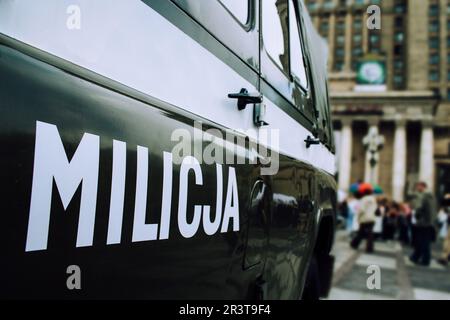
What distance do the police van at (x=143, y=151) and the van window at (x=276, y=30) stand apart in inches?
0.7

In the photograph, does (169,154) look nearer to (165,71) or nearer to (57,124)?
(165,71)

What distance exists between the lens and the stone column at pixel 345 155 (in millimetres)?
53500

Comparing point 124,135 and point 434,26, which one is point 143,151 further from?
point 434,26

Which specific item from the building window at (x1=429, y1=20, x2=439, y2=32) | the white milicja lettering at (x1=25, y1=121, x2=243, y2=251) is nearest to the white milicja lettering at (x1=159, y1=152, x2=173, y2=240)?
the white milicja lettering at (x1=25, y1=121, x2=243, y2=251)

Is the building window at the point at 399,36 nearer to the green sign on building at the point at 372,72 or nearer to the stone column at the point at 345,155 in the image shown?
the green sign on building at the point at 372,72

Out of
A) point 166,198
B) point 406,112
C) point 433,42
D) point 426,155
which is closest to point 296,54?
point 166,198

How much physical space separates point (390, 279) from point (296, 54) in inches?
230

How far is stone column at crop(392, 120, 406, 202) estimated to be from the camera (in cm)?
5266

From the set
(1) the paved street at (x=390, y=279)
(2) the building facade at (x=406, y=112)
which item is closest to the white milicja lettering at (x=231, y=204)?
(1) the paved street at (x=390, y=279)

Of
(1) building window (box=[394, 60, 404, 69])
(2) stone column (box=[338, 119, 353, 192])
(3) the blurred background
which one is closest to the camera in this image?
(3) the blurred background

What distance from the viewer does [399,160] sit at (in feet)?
175

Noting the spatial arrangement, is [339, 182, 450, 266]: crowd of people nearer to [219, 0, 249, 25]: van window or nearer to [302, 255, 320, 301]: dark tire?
[302, 255, 320, 301]: dark tire

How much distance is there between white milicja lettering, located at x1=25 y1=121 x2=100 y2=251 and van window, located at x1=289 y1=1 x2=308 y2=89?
5.41 ft

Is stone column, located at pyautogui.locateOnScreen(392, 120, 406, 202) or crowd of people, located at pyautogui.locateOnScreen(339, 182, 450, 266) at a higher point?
stone column, located at pyautogui.locateOnScreen(392, 120, 406, 202)
